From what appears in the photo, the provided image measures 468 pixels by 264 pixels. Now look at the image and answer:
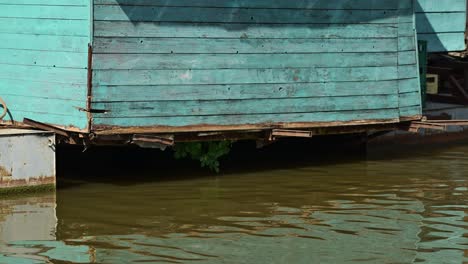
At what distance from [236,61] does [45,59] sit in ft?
8.73

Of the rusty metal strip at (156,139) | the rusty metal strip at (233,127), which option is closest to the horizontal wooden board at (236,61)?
the rusty metal strip at (233,127)

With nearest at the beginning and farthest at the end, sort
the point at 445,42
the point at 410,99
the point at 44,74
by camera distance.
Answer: the point at 44,74 → the point at 410,99 → the point at 445,42

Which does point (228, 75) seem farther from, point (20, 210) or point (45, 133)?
point (20, 210)

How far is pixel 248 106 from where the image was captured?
1344cm

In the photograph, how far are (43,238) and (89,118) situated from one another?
249cm

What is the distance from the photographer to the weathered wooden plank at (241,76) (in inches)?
492

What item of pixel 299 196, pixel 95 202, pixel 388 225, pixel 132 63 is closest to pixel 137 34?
pixel 132 63

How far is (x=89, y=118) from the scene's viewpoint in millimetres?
12359

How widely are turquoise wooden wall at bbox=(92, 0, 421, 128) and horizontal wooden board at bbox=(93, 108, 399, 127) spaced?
15 millimetres

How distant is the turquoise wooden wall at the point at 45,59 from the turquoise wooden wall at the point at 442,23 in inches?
248

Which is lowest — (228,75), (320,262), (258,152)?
(320,262)

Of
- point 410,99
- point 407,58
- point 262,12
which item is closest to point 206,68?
point 262,12

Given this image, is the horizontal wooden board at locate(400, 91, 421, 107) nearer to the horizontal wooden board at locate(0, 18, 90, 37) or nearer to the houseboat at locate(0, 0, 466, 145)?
the houseboat at locate(0, 0, 466, 145)

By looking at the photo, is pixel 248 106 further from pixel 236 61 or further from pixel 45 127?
pixel 45 127
